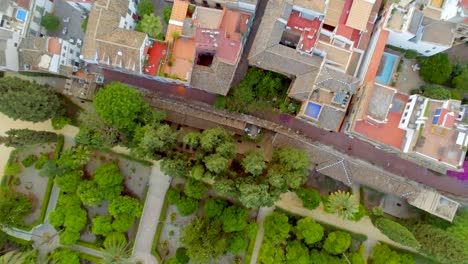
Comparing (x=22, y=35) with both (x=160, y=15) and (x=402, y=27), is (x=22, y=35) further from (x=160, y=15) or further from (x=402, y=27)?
(x=402, y=27)

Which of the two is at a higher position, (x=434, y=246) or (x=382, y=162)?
(x=382, y=162)

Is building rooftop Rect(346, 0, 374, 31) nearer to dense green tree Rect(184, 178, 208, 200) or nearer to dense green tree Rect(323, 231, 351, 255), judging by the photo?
dense green tree Rect(323, 231, 351, 255)

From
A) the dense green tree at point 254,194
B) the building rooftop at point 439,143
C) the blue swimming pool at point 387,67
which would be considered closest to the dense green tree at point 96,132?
the dense green tree at point 254,194

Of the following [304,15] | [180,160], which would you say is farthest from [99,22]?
[304,15]

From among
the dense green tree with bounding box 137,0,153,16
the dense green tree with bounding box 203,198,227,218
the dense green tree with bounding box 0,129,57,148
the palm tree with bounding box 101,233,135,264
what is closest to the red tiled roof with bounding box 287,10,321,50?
the dense green tree with bounding box 137,0,153,16

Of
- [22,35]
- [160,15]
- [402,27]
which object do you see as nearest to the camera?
[402,27]

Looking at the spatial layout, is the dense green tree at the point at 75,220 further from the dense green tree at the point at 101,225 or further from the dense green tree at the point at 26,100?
the dense green tree at the point at 26,100
